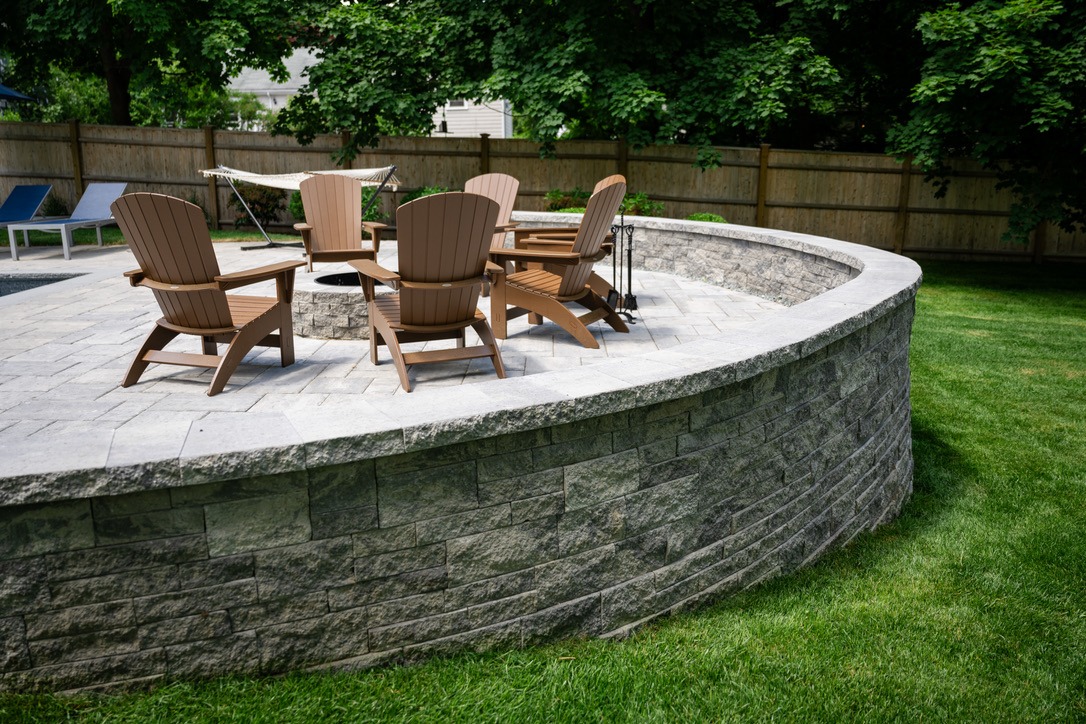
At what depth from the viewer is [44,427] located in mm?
2391

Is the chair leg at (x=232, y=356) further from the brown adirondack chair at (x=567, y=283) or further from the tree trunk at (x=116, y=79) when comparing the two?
the tree trunk at (x=116, y=79)

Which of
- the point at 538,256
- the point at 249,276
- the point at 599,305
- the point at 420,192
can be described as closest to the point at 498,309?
the point at 538,256

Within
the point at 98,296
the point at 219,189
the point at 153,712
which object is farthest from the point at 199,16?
the point at 153,712

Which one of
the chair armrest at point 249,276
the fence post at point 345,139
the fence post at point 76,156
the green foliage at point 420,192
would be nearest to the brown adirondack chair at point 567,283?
the chair armrest at point 249,276

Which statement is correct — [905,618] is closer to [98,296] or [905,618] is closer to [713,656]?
[713,656]

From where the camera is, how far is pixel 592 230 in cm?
509

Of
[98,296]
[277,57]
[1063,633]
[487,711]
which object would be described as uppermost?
[277,57]

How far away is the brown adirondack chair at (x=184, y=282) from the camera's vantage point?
402cm

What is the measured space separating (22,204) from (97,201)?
977 mm

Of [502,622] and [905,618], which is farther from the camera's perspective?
[905,618]

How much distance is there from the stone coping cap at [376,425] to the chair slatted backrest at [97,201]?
1089 centimetres

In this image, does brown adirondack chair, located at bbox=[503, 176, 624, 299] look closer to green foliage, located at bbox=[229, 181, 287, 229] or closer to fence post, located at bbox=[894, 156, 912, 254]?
fence post, located at bbox=[894, 156, 912, 254]

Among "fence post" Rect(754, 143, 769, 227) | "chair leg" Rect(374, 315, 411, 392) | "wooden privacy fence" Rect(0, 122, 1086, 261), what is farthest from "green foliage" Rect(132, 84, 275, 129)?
"chair leg" Rect(374, 315, 411, 392)

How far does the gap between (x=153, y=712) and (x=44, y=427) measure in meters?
0.89
